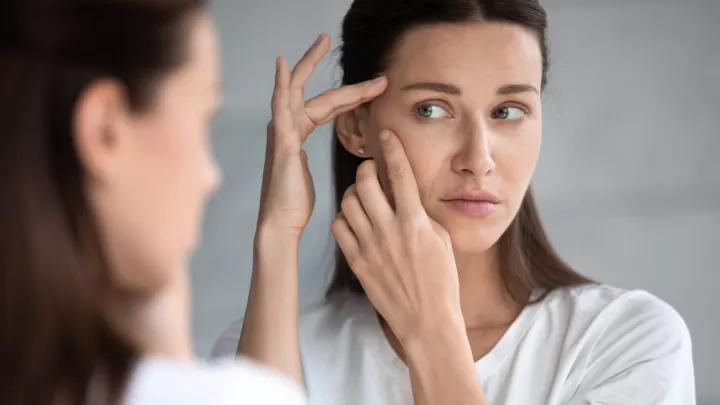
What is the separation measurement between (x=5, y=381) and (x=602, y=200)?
0.97 m

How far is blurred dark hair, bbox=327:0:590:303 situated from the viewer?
2.72 ft

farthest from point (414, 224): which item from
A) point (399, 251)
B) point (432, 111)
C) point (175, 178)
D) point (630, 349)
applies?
point (175, 178)

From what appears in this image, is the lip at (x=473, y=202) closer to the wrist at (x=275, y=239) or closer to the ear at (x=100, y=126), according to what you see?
the wrist at (x=275, y=239)

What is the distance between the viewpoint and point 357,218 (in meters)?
0.80

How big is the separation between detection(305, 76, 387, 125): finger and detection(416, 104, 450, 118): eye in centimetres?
6

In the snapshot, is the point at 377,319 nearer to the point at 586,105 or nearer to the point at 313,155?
the point at 313,155

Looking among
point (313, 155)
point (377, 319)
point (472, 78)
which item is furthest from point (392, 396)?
point (313, 155)

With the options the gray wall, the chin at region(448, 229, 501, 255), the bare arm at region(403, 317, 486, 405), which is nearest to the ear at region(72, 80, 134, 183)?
the bare arm at region(403, 317, 486, 405)

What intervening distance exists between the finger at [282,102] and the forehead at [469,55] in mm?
116

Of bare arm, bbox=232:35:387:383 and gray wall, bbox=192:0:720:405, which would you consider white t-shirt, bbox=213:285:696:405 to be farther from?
gray wall, bbox=192:0:720:405

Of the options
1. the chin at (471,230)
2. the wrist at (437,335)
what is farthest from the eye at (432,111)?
the wrist at (437,335)

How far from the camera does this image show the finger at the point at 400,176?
2.54 ft

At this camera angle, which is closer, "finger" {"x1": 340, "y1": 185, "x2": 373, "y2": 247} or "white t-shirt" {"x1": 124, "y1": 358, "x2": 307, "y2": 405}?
"white t-shirt" {"x1": 124, "y1": 358, "x2": 307, "y2": 405}

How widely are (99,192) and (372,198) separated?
1.59 ft
